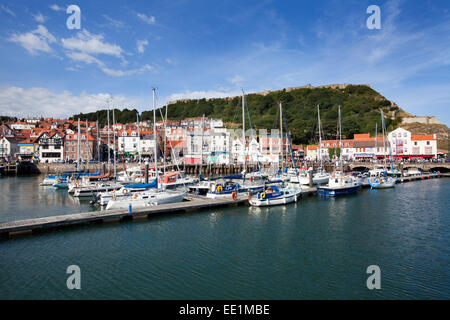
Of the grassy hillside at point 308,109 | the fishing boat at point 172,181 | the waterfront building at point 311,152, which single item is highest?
the grassy hillside at point 308,109

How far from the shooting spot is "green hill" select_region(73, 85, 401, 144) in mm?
98500

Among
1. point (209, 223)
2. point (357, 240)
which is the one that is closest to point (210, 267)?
point (209, 223)

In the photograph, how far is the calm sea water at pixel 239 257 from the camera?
1170 centimetres

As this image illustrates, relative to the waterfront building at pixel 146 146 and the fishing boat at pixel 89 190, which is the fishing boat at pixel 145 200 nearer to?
the fishing boat at pixel 89 190

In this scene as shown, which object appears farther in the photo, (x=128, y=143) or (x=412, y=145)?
(x=128, y=143)

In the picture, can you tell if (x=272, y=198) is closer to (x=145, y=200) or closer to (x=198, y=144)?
(x=145, y=200)

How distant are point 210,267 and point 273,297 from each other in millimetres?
3641

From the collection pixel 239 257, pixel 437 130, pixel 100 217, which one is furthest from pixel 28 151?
pixel 437 130

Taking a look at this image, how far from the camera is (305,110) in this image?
123562mm

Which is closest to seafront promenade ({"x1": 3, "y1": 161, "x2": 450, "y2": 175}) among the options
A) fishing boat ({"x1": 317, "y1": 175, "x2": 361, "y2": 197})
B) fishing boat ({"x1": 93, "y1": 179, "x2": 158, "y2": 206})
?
fishing boat ({"x1": 317, "y1": 175, "x2": 361, "y2": 197})

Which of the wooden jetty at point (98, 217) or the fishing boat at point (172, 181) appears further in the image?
the fishing boat at point (172, 181)

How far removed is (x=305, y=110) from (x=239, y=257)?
116m

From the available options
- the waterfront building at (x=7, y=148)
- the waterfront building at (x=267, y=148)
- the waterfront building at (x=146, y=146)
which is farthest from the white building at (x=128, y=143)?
the waterfront building at (x=267, y=148)

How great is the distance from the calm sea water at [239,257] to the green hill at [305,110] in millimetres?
65901
